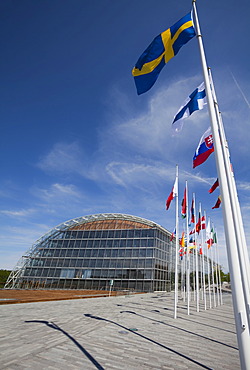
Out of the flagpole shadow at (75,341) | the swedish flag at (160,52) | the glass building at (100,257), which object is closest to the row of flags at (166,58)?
the swedish flag at (160,52)

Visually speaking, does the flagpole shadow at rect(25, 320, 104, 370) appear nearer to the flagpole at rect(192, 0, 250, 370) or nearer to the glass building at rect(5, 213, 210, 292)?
the flagpole at rect(192, 0, 250, 370)

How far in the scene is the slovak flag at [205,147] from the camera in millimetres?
8320

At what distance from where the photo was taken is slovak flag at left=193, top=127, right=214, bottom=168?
832 centimetres

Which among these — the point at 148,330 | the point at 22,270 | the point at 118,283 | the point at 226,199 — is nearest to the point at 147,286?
the point at 118,283

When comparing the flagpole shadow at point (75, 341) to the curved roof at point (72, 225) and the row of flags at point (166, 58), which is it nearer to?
the row of flags at point (166, 58)

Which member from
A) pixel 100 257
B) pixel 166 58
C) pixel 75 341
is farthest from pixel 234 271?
pixel 100 257

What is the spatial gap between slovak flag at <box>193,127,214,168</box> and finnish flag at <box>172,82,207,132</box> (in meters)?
1.48

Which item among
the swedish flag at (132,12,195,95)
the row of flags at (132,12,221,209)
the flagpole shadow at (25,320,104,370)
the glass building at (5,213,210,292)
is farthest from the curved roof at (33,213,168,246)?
the swedish flag at (132,12,195,95)

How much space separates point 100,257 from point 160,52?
160 ft

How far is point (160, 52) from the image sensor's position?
20.9 feet

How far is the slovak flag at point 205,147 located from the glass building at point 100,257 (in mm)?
40206

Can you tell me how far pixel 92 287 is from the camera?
46.7 metres

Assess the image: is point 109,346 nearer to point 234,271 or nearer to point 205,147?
point 234,271

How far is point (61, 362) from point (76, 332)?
3444 mm
